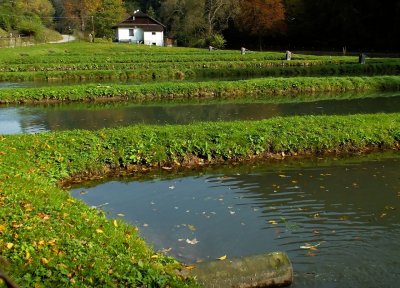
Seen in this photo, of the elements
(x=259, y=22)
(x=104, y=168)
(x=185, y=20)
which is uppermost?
(x=185, y=20)

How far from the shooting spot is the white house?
8962 centimetres

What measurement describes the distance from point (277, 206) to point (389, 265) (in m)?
3.32

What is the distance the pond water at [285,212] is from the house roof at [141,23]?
79.5m

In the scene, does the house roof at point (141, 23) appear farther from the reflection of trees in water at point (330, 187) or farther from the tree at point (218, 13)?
the reflection of trees in water at point (330, 187)

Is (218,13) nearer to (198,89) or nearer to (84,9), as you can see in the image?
(84,9)

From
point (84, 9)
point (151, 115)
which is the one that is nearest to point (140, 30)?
point (84, 9)

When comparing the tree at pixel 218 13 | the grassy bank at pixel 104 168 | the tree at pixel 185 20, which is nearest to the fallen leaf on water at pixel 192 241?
the grassy bank at pixel 104 168

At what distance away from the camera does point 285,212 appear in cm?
1045

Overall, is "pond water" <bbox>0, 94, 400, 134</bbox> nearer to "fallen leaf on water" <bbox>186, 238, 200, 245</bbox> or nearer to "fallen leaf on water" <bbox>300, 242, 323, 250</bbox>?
"fallen leaf on water" <bbox>186, 238, 200, 245</bbox>

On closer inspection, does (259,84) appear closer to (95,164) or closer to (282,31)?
(95,164)

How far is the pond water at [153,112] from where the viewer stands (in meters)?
21.0

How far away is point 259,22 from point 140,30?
23.7m

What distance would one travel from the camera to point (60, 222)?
7.85 metres

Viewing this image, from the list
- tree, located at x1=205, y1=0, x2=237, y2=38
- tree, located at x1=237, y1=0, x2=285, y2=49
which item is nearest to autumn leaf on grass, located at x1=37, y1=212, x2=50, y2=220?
tree, located at x1=237, y1=0, x2=285, y2=49
